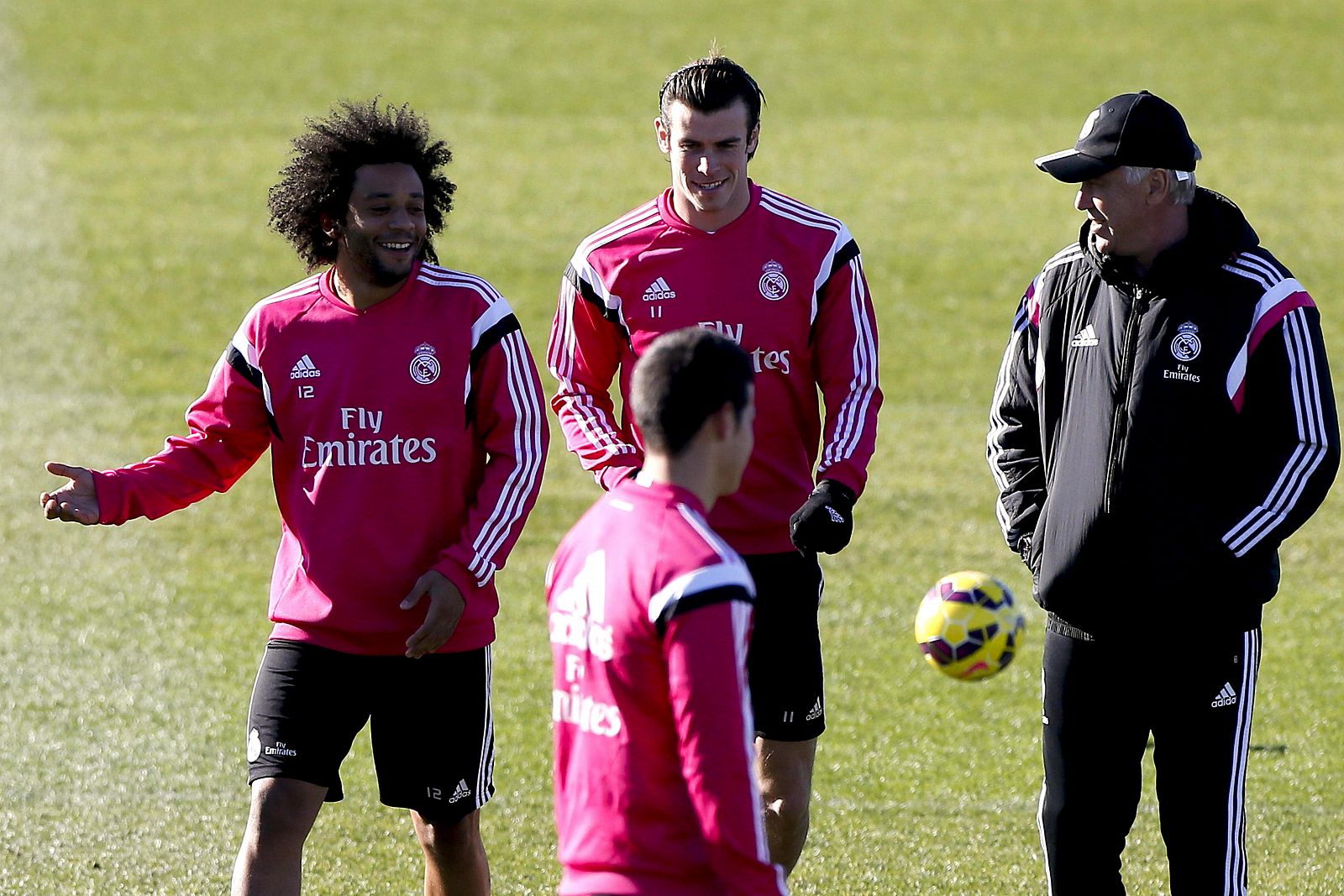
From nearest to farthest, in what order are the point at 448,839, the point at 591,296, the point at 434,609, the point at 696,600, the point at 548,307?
the point at 696,600, the point at 434,609, the point at 448,839, the point at 591,296, the point at 548,307

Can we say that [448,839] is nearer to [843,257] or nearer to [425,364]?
[425,364]

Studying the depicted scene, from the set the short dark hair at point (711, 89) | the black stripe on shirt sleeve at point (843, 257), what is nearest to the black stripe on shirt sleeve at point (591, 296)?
the short dark hair at point (711, 89)

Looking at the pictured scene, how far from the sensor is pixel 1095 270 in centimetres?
470

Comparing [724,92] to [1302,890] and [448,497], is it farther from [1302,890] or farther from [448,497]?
[1302,890]

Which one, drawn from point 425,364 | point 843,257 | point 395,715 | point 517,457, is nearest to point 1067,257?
point 843,257

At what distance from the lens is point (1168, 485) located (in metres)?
4.48

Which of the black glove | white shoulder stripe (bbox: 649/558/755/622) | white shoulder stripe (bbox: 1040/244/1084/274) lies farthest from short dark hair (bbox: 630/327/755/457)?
white shoulder stripe (bbox: 1040/244/1084/274)

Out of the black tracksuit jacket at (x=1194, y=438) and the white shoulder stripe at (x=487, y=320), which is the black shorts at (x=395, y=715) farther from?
the black tracksuit jacket at (x=1194, y=438)

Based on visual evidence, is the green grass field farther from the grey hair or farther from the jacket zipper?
the grey hair

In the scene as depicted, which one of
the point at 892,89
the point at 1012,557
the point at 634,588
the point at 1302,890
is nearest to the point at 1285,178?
the point at 892,89

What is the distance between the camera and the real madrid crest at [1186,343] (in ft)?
14.6

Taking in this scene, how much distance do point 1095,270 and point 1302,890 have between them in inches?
102

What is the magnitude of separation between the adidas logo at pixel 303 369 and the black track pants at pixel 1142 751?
214 centimetres

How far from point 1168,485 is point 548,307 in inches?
490
